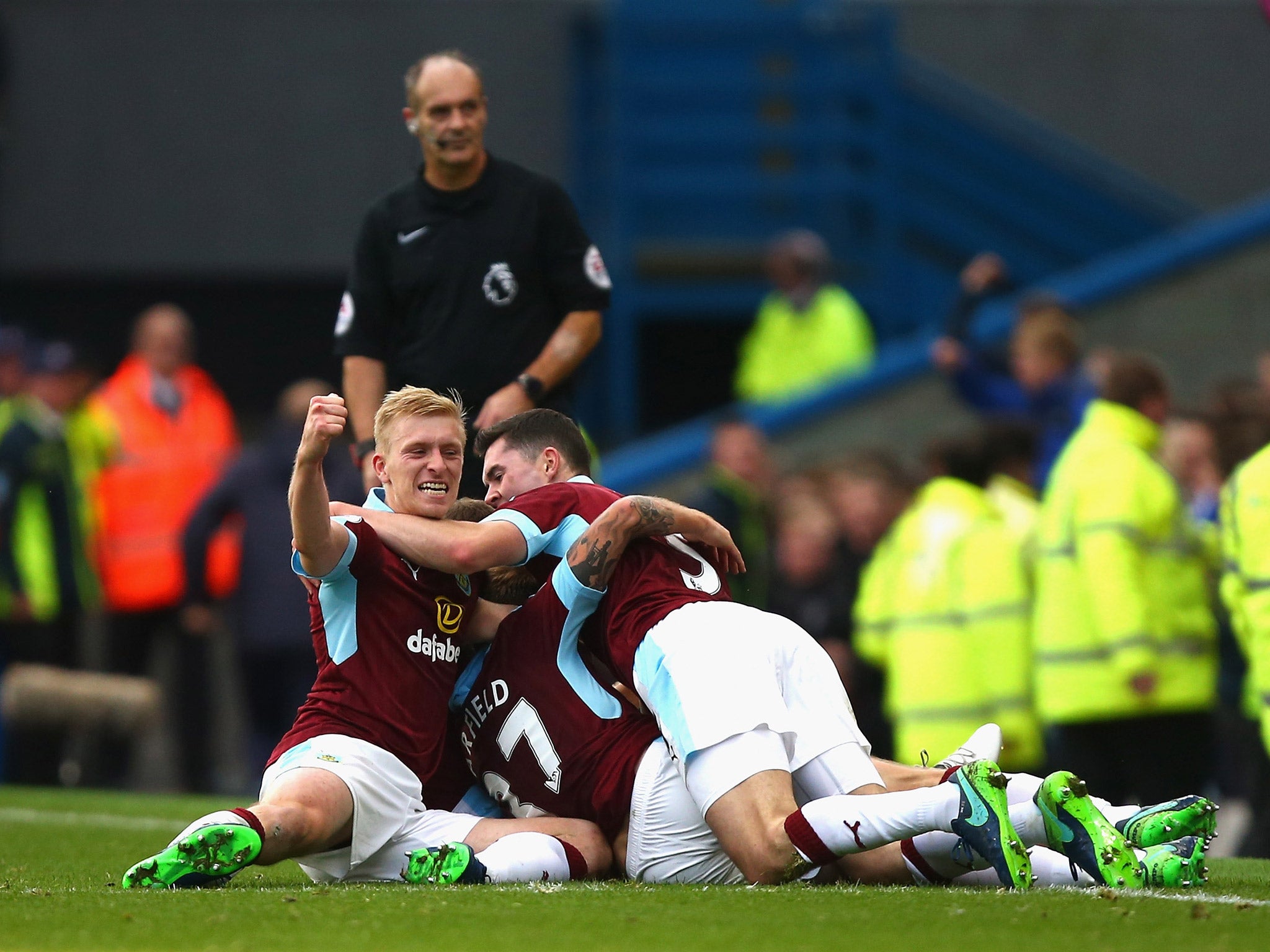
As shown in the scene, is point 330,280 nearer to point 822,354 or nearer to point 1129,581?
point 822,354

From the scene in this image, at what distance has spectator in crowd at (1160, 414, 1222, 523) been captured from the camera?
9508 millimetres

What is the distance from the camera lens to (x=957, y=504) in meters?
9.06

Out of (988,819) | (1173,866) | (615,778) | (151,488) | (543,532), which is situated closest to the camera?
(988,819)

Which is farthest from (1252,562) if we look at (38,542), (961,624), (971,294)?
(38,542)

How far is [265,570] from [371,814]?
620 centimetres

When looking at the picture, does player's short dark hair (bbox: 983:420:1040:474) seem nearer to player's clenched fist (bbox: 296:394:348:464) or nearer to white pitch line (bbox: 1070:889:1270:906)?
white pitch line (bbox: 1070:889:1270:906)

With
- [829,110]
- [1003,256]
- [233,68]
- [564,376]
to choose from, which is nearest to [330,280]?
[233,68]

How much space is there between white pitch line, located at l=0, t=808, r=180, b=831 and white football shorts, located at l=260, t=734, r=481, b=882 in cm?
261

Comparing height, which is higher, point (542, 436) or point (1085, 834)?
point (542, 436)

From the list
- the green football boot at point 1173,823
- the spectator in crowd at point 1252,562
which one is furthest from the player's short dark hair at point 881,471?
the green football boot at point 1173,823

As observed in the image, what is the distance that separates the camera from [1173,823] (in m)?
5.35

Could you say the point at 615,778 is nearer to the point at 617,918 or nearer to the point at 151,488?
the point at 617,918

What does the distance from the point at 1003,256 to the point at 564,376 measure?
904 centimetres

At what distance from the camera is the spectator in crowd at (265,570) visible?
11.5 metres
